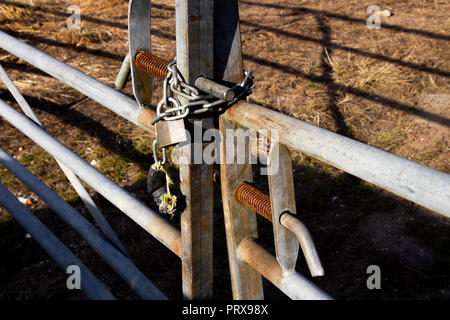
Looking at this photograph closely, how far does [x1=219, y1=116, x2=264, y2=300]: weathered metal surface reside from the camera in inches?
51.4

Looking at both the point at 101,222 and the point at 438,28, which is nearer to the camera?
the point at 101,222

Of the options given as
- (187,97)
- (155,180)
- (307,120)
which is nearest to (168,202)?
(155,180)

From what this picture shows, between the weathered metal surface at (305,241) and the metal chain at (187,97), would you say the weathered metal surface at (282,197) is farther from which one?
the metal chain at (187,97)

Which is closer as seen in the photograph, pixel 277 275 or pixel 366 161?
pixel 366 161

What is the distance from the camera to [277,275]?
49.4 inches

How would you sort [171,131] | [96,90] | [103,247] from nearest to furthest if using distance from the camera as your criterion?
1. [171,131]
2. [96,90]
3. [103,247]

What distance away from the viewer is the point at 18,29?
582 cm

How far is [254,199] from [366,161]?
478 mm

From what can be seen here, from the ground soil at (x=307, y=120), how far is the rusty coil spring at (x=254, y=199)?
1612 millimetres

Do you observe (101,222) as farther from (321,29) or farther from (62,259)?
(321,29)

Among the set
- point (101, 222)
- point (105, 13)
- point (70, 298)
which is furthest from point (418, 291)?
point (105, 13)

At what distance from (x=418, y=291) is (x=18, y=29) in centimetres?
543

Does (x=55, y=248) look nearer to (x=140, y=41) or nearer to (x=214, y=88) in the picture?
(x=140, y=41)

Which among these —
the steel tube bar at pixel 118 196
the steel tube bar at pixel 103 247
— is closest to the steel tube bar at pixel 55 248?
the steel tube bar at pixel 103 247
